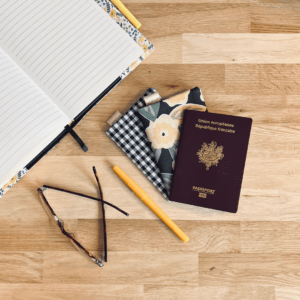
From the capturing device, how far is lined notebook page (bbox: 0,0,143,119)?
58 cm

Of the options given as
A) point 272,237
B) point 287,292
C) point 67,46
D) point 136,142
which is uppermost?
point 67,46

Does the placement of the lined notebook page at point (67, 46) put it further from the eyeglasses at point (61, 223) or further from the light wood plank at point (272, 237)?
the light wood plank at point (272, 237)

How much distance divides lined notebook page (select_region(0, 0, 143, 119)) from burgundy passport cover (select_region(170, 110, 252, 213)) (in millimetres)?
227

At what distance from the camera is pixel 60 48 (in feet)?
1.92

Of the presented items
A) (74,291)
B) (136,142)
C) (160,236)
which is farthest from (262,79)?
(74,291)

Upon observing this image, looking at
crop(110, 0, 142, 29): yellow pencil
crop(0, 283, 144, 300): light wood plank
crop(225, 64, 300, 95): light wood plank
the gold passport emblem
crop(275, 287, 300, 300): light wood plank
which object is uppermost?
crop(110, 0, 142, 29): yellow pencil

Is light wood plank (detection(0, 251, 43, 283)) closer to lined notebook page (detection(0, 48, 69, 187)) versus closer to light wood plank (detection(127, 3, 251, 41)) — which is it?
lined notebook page (detection(0, 48, 69, 187))

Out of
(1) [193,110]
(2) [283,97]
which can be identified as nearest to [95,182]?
(1) [193,110]

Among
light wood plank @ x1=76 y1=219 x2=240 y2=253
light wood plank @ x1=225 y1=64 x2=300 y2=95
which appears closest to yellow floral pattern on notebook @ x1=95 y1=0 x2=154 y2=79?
light wood plank @ x1=225 y1=64 x2=300 y2=95

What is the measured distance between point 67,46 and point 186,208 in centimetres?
48

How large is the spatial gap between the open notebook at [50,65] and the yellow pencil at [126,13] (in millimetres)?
12

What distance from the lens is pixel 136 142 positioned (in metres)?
0.65

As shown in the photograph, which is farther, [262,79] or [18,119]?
[262,79]

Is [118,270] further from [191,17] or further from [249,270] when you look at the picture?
[191,17]
